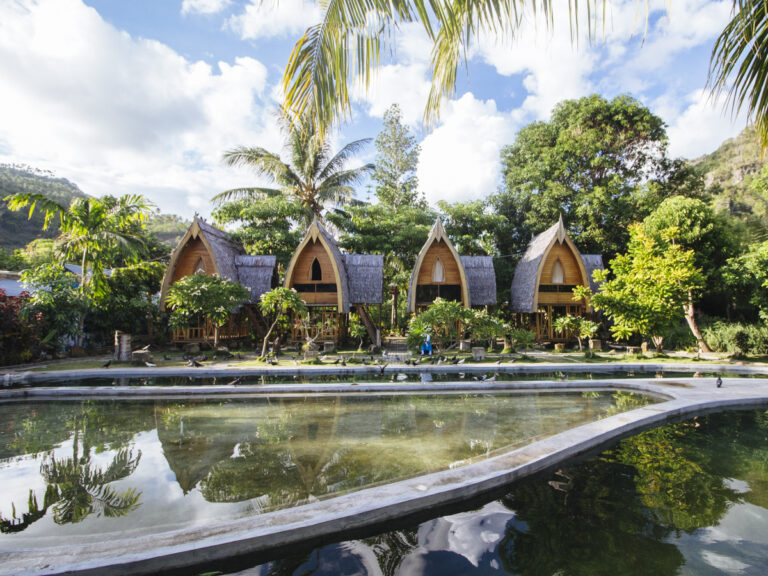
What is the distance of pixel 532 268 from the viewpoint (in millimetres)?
15477

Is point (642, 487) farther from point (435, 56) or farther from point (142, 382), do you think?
point (142, 382)

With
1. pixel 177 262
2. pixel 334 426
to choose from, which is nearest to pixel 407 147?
pixel 177 262

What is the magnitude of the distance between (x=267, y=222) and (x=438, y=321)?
1027 cm

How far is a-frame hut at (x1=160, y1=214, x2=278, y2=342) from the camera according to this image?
14.6 metres

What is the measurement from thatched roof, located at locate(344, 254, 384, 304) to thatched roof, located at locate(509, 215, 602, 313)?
18.4ft

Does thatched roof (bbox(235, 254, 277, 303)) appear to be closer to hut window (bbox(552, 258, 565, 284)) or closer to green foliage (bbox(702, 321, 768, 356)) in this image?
hut window (bbox(552, 258, 565, 284))

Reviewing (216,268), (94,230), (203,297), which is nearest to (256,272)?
(216,268)

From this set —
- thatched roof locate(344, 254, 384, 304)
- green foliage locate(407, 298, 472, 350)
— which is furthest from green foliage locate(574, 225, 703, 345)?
thatched roof locate(344, 254, 384, 304)

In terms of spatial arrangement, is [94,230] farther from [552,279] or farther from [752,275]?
[752,275]

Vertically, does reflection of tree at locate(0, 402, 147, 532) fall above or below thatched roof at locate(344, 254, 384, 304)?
below

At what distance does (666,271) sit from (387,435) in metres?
10.2

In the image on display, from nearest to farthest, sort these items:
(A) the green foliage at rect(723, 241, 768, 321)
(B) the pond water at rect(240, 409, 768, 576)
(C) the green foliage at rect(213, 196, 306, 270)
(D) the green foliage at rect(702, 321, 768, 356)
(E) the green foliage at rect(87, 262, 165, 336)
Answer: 1. (B) the pond water at rect(240, 409, 768, 576)
2. (A) the green foliage at rect(723, 241, 768, 321)
3. (D) the green foliage at rect(702, 321, 768, 356)
4. (E) the green foliage at rect(87, 262, 165, 336)
5. (C) the green foliage at rect(213, 196, 306, 270)

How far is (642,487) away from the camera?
351cm

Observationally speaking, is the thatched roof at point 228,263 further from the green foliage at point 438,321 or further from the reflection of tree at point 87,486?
the reflection of tree at point 87,486
